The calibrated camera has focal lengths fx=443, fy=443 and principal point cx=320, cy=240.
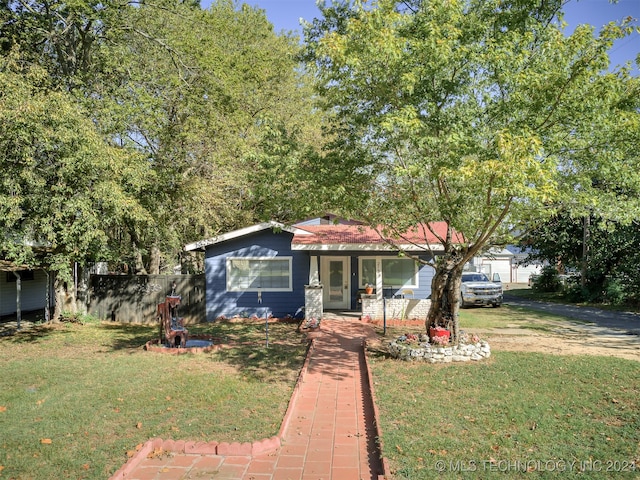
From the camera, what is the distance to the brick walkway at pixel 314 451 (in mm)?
5086

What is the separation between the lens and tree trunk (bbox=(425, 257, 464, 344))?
32.6ft

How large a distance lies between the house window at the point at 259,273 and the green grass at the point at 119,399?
13.7 ft

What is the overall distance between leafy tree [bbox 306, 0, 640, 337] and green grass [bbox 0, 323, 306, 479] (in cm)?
434

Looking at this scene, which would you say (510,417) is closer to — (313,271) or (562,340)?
(562,340)

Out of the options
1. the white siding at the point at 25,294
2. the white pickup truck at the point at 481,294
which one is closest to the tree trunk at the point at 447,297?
the white pickup truck at the point at 481,294

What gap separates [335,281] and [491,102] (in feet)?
32.9

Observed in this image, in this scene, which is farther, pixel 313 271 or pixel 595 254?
pixel 595 254

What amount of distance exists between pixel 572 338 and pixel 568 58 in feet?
26.2

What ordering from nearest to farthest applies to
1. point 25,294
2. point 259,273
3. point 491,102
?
point 491,102, point 259,273, point 25,294

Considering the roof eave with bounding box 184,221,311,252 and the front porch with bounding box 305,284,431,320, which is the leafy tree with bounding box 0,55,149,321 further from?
the front porch with bounding box 305,284,431,320

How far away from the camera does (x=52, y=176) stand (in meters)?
12.6

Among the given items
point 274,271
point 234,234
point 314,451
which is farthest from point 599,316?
point 314,451

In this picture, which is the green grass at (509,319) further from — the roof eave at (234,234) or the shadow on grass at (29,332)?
the shadow on grass at (29,332)

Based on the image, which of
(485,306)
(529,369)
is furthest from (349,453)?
(485,306)
